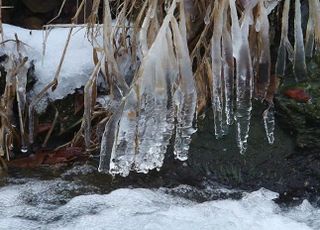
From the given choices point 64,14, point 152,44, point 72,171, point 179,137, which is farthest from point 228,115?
point 64,14

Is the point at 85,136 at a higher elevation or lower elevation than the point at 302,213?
higher

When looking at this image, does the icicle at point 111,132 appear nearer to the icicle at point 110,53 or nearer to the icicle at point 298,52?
the icicle at point 110,53

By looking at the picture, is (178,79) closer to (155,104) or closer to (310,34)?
(155,104)

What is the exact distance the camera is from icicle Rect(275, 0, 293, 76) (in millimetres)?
2689

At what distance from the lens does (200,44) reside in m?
2.72

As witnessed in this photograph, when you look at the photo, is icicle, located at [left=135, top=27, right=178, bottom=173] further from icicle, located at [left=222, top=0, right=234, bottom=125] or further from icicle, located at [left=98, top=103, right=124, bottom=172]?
icicle, located at [left=222, top=0, right=234, bottom=125]

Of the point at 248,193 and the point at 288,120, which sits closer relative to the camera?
the point at 248,193

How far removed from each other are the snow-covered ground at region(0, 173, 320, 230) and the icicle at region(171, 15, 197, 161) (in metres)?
0.24

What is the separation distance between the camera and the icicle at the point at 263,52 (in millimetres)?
2660

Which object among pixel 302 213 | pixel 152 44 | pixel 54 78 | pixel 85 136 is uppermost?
pixel 152 44

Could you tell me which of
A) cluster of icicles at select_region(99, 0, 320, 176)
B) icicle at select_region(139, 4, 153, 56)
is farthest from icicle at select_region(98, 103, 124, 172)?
icicle at select_region(139, 4, 153, 56)

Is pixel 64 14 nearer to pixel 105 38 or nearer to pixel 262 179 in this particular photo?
pixel 105 38

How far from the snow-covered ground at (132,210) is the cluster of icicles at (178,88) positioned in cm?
15

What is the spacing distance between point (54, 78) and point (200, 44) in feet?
1.96
